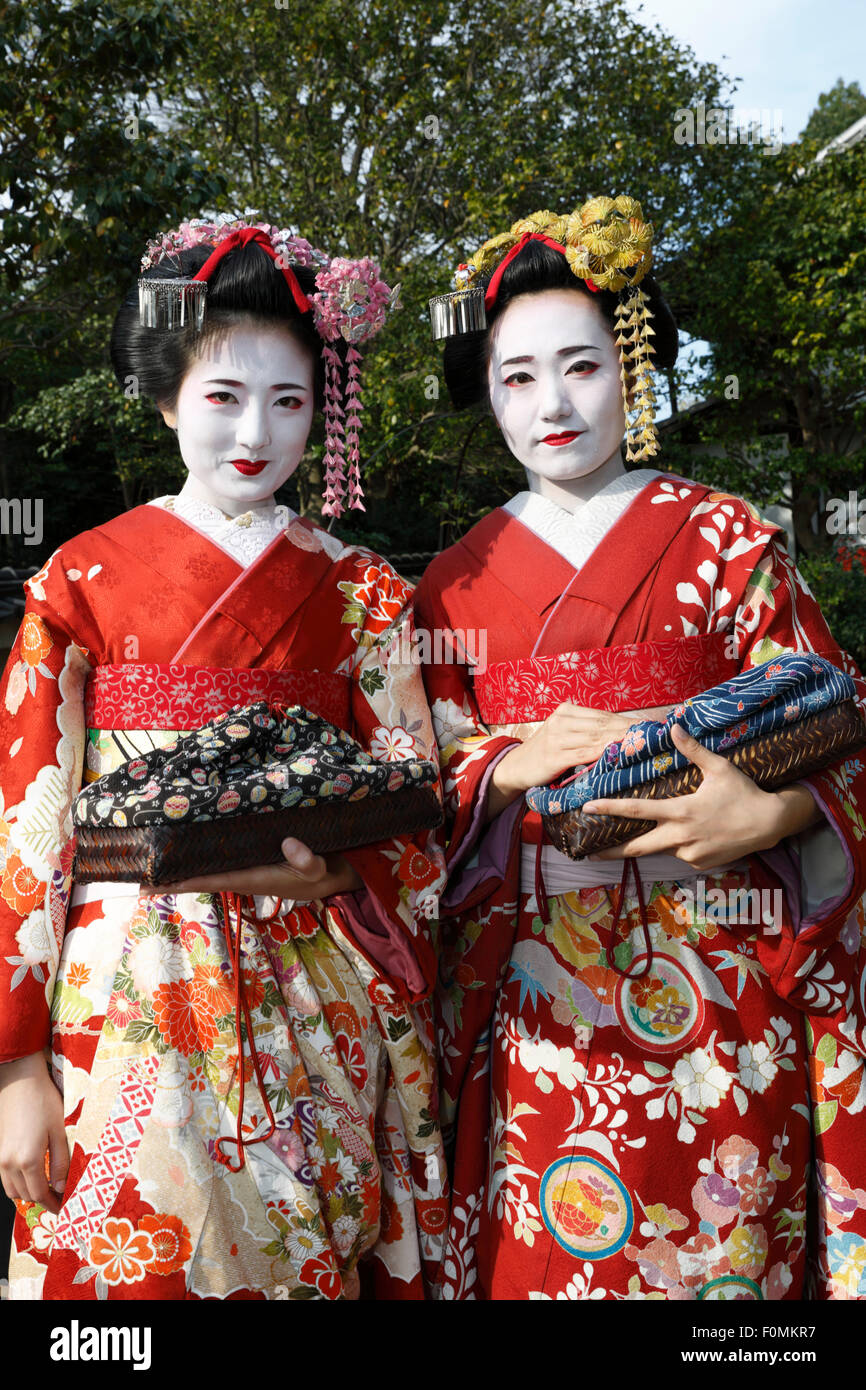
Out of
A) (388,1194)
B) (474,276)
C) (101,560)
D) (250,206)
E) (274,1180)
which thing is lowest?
(388,1194)

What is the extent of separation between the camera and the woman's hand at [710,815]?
2094 mm

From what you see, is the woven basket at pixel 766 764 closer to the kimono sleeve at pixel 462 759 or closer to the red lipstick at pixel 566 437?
the kimono sleeve at pixel 462 759

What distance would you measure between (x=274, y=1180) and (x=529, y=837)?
2.92ft

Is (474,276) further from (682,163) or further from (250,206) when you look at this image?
(682,163)

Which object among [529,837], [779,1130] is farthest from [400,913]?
[779,1130]

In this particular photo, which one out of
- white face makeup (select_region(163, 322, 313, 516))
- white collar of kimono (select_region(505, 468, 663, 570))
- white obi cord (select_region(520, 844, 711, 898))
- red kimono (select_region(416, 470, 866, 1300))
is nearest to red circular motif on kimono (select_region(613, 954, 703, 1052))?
red kimono (select_region(416, 470, 866, 1300))

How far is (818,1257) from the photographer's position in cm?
237

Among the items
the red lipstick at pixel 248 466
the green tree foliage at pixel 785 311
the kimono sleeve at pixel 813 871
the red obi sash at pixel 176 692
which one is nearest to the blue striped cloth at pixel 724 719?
the kimono sleeve at pixel 813 871

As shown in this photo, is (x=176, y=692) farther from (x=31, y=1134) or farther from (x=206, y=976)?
(x=31, y=1134)

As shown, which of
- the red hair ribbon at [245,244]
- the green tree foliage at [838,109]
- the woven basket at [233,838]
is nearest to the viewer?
the woven basket at [233,838]

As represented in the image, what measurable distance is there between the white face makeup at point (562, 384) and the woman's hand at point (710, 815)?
0.83 metres

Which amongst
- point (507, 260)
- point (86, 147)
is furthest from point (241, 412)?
point (86, 147)

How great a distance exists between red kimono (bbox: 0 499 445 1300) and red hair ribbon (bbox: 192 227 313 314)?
0.49 metres

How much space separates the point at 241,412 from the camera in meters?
2.41
